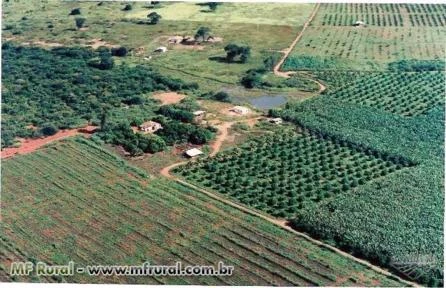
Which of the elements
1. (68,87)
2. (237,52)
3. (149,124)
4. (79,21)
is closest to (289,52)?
(237,52)

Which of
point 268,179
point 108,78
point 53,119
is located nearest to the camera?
point 268,179

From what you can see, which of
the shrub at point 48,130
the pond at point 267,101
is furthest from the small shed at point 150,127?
the pond at point 267,101

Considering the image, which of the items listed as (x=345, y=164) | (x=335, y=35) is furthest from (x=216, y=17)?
(x=345, y=164)

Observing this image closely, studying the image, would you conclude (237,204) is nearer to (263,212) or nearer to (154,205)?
(263,212)

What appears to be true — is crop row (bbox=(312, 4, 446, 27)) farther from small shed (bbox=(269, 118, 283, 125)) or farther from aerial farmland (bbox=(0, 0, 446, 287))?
small shed (bbox=(269, 118, 283, 125))

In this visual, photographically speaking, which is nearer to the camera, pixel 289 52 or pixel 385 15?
pixel 289 52

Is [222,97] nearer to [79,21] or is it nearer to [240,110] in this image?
[240,110]
